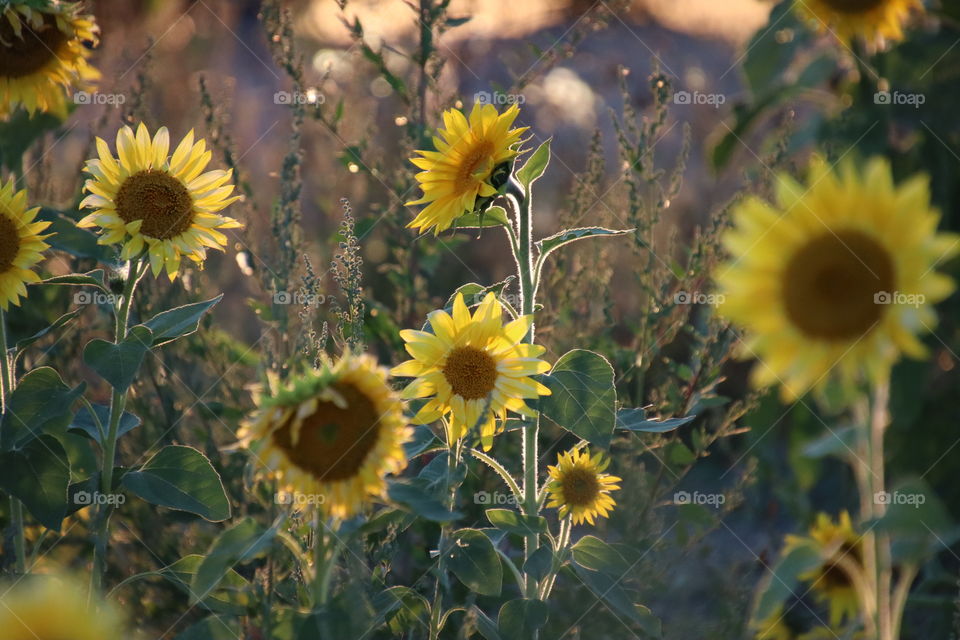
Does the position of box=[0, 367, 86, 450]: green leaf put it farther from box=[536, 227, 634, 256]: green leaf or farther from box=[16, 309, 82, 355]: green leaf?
box=[536, 227, 634, 256]: green leaf

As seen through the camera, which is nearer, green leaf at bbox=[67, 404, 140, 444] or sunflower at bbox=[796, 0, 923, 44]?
sunflower at bbox=[796, 0, 923, 44]

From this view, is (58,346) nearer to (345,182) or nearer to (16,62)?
A: (16,62)

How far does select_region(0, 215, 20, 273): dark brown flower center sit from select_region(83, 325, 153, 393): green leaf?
0.32m

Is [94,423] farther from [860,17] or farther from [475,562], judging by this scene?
[860,17]

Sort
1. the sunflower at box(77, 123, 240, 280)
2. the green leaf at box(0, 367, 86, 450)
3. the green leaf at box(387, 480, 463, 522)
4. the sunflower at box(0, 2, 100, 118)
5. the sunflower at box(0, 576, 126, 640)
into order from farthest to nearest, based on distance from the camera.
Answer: the sunflower at box(0, 2, 100, 118)
the sunflower at box(77, 123, 240, 280)
the green leaf at box(0, 367, 86, 450)
the green leaf at box(387, 480, 463, 522)
the sunflower at box(0, 576, 126, 640)

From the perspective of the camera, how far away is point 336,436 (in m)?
1.17

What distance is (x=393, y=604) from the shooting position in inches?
52.6

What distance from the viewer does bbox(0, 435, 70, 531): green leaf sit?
155cm

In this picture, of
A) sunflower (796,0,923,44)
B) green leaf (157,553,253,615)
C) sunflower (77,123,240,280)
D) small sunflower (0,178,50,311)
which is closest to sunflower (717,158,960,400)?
sunflower (796,0,923,44)

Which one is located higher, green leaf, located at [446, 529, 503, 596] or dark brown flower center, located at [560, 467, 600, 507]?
dark brown flower center, located at [560, 467, 600, 507]

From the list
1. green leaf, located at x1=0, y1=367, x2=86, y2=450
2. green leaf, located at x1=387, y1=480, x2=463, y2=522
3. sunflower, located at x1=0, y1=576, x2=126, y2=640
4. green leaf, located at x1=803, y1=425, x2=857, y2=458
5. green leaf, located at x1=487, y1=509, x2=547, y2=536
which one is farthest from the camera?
green leaf, located at x1=0, y1=367, x2=86, y2=450

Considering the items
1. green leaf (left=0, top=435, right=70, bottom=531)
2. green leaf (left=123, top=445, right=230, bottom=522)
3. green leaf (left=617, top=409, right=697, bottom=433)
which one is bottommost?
green leaf (left=0, top=435, right=70, bottom=531)

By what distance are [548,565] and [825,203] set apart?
0.79 meters

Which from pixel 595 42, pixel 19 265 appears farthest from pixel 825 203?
pixel 595 42
